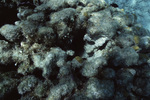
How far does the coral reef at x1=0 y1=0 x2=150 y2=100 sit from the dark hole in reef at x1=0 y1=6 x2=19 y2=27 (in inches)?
5.0

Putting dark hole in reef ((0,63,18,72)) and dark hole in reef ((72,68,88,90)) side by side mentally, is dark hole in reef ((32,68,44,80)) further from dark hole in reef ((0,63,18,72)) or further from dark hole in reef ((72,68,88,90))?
dark hole in reef ((72,68,88,90))

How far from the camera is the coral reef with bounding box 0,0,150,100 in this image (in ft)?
5.78

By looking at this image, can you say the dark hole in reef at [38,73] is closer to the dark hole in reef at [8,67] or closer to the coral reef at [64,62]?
the coral reef at [64,62]

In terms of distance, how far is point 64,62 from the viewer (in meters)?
2.01

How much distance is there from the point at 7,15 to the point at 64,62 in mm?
2093

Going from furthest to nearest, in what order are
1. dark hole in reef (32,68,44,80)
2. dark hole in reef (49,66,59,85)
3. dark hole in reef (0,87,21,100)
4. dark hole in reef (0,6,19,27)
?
dark hole in reef (0,6,19,27) < dark hole in reef (32,68,44,80) < dark hole in reef (49,66,59,85) < dark hole in reef (0,87,21,100)

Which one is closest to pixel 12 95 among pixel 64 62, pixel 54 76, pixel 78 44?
pixel 54 76

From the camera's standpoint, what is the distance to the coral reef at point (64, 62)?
176 cm

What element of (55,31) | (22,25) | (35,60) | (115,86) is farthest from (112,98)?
(22,25)

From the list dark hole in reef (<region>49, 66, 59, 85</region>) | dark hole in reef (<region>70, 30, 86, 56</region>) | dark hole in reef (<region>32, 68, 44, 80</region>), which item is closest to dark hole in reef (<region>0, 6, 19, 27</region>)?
dark hole in reef (<region>32, 68, 44, 80</region>)

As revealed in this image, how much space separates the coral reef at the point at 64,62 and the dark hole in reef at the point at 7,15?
5.0 inches

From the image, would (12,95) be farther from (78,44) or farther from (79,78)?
(78,44)

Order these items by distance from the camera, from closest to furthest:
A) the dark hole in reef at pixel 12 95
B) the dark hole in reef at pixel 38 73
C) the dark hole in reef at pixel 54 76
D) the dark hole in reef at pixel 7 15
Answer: the dark hole in reef at pixel 12 95, the dark hole in reef at pixel 54 76, the dark hole in reef at pixel 38 73, the dark hole in reef at pixel 7 15

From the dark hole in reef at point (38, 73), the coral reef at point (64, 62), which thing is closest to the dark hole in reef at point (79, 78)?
the coral reef at point (64, 62)
